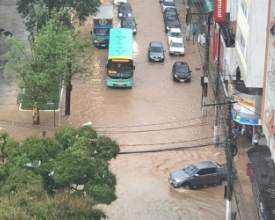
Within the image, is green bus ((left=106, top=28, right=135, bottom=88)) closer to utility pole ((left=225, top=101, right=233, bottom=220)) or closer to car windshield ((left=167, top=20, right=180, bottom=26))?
car windshield ((left=167, top=20, right=180, bottom=26))

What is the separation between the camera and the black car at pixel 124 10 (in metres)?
66.2

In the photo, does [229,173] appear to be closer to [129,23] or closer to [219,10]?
[219,10]

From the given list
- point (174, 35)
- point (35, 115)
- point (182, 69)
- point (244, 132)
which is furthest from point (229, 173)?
point (174, 35)

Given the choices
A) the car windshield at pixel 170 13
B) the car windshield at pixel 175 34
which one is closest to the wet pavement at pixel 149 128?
the car windshield at pixel 175 34

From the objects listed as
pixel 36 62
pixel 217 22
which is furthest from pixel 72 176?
pixel 217 22

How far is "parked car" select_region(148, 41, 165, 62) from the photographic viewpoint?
57000 millimetres

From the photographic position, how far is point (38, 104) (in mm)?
45062

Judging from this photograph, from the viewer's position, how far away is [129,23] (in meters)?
62.9

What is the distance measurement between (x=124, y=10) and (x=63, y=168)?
42.2 m

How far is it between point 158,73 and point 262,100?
15.8m

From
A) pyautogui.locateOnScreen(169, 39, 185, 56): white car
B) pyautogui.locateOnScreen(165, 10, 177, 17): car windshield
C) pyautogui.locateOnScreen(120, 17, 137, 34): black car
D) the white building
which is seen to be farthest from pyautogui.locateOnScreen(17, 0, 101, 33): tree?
the white building

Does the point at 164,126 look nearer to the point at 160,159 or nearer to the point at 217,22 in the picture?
the point at 160,159

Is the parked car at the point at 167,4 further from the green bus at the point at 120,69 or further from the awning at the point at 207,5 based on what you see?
the green bus at the point at 120,69

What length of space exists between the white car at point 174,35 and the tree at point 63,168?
32.0 metres
